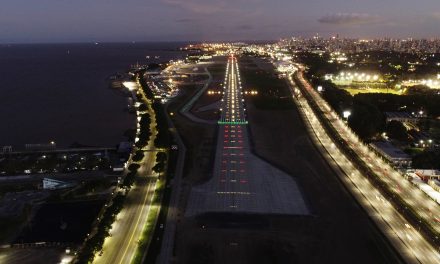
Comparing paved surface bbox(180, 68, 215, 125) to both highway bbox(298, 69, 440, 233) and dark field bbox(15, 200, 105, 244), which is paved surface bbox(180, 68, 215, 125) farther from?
dark field bbox(15, 200, 105, 244)

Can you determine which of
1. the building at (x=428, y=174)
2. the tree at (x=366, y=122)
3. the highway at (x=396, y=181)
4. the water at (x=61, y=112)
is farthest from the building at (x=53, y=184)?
the tree at (x=366, y=122)

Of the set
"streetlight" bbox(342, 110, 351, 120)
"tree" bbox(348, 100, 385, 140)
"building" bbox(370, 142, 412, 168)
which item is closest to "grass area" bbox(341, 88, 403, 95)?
"streetlight" bbox(342, 110, 351, 120)

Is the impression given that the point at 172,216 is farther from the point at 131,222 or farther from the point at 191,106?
the point at 191,106

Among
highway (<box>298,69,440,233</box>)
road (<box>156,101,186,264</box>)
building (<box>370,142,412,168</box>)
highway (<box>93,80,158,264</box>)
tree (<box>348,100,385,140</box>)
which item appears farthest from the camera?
tree (<box>348,100,385,140</box>)

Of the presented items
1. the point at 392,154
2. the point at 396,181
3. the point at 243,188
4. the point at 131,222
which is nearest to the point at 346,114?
the point at 392,154


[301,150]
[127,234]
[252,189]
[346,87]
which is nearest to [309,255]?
[252,189]
